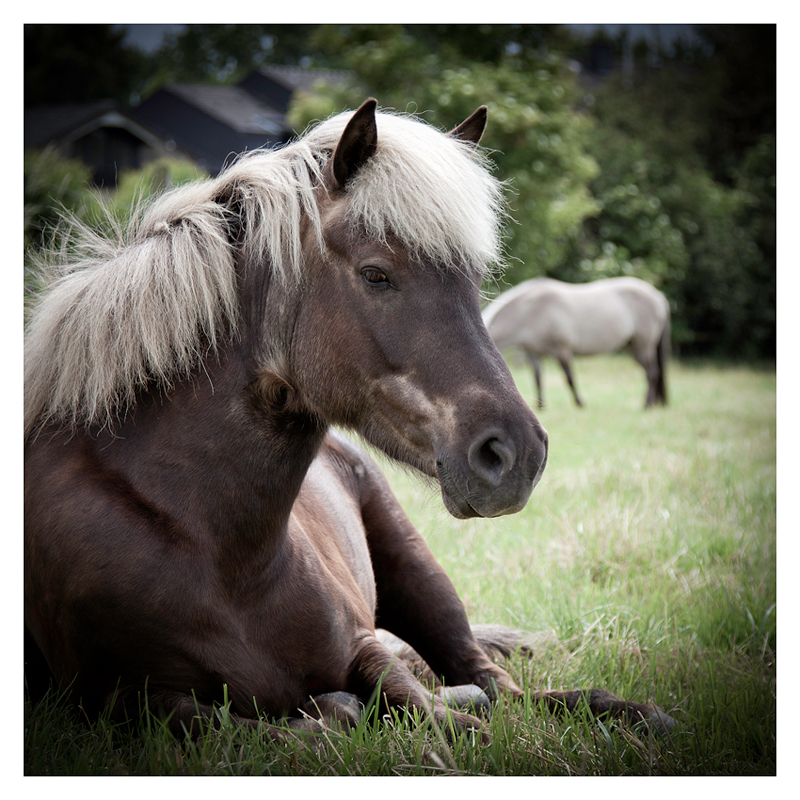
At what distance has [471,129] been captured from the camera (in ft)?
6.72

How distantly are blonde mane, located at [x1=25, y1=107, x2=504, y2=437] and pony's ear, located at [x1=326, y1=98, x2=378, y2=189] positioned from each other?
27mm

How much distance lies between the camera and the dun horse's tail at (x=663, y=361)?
10.5 meters

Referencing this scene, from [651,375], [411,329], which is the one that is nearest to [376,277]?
[411,329]

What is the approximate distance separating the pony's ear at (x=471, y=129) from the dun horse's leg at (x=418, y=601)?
129 cm

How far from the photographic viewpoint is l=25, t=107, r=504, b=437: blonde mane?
1720 mm

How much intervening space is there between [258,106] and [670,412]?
7684 millimetres

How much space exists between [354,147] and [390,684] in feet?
4.55

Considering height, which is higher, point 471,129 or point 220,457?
point 471,129

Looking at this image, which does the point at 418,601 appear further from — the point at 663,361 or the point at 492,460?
the point at 663,361

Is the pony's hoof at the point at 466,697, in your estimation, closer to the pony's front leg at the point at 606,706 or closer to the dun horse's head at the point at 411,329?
the pony's front leg at the point at 606,706

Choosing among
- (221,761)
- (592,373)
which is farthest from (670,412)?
(221,761)

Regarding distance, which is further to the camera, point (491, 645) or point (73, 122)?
point (491, 645)

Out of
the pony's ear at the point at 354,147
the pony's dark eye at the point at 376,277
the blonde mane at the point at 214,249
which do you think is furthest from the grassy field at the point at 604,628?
the pony's ear at the point at 354,147

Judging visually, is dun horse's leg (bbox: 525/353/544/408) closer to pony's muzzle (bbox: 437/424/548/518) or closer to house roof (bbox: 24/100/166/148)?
house roof (bbox: 24/100/166/148)
